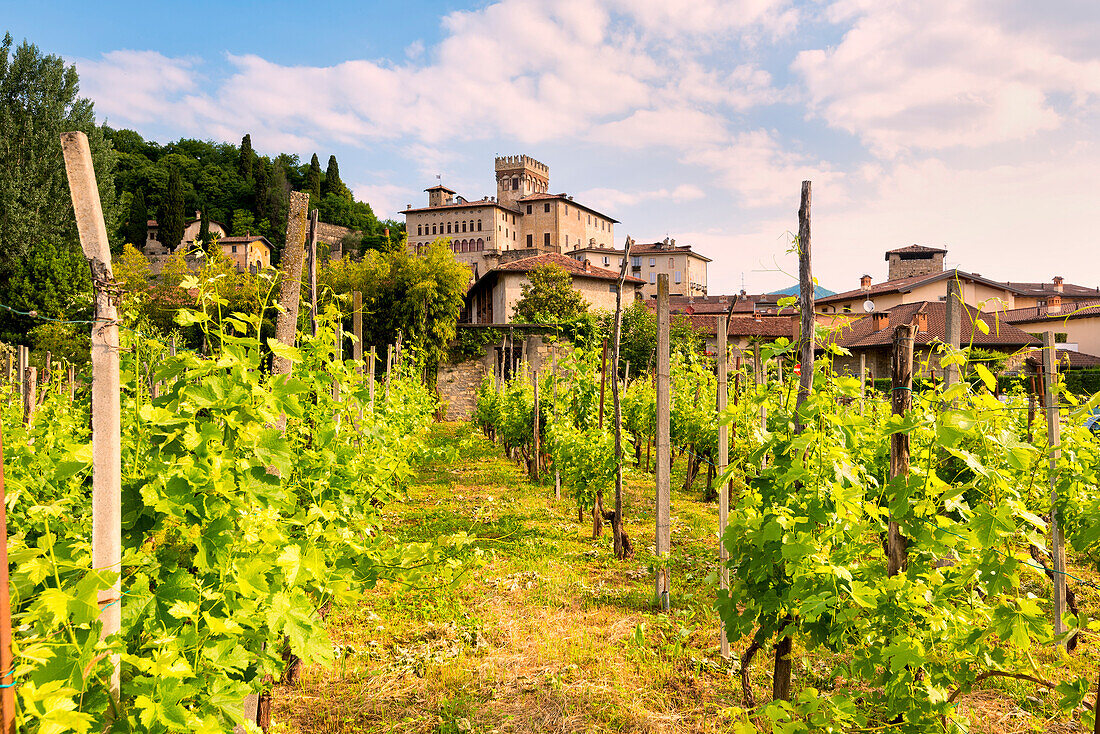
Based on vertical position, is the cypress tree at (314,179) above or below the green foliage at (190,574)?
above

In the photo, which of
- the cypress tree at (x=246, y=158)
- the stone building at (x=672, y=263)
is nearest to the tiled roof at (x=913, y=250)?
the stone building at (x=672, y=263)

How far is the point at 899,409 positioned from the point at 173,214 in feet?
223

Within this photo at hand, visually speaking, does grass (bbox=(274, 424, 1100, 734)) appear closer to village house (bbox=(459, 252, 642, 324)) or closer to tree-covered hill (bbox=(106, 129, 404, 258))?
village house (bbox=(459, 252, 642, 324))

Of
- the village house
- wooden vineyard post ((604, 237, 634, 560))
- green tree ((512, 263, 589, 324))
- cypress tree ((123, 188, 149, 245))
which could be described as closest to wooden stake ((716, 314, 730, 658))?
wooden vineyard post ((604, 237, 634, 560))

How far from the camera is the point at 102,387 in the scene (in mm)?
1795

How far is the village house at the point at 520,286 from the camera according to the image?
33.9 metres

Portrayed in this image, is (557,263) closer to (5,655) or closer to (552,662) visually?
(552,662)

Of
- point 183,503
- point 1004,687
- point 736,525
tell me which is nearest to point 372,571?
point 183,503

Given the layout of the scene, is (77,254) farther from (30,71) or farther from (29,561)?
(29,561)

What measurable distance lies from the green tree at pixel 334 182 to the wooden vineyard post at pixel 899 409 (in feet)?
261

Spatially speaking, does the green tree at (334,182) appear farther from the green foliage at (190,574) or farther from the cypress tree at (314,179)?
the green foliage at (190,574)

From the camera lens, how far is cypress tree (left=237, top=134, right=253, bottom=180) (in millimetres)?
71444

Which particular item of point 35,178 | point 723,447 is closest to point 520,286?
point 35,178

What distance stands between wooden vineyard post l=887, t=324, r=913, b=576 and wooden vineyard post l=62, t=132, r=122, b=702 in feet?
9.21
